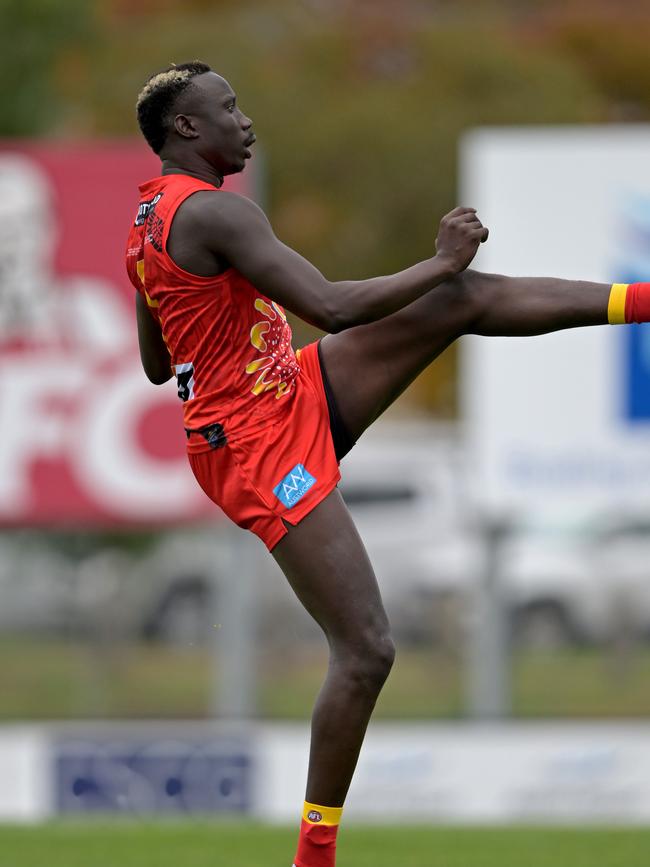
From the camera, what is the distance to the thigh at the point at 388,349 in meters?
4.51

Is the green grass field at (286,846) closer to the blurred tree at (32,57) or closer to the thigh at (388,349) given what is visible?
the thigh at (388,349)

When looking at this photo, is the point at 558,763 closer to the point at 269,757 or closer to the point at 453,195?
the point at 269,757

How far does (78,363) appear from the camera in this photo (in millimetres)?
10055

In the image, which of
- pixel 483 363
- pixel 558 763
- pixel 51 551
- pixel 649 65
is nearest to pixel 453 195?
pixel 649 65

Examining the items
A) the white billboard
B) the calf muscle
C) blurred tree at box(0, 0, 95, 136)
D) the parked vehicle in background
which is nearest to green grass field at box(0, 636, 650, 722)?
the parked vehicle in background

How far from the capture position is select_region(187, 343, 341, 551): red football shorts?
4504mm

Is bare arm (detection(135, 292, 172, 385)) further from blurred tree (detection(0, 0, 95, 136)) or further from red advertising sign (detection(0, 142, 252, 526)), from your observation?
blurred tree (detection(0, 0, 95, 136))

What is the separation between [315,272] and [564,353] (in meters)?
5.77

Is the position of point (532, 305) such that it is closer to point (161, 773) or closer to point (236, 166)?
point (236, 166)

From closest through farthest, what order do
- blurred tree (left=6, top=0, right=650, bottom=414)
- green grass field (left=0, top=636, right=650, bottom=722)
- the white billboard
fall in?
1. the white billboard
2. green grass field (left=0, top=636, right=650, bottom=722)
3. blurred tree (left=6, top=0, right=650, bottom=414)

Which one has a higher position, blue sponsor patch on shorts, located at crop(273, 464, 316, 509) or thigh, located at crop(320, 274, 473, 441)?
thigh, located at crop(320, 274, 473, 441)

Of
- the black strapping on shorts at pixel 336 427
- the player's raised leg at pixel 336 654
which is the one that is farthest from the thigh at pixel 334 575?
the black strapping on shorts at pixel 336 427

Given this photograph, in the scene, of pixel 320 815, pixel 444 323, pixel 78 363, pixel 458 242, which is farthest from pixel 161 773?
pixel 458 242

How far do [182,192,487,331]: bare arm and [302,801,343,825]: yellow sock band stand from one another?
126 cm
